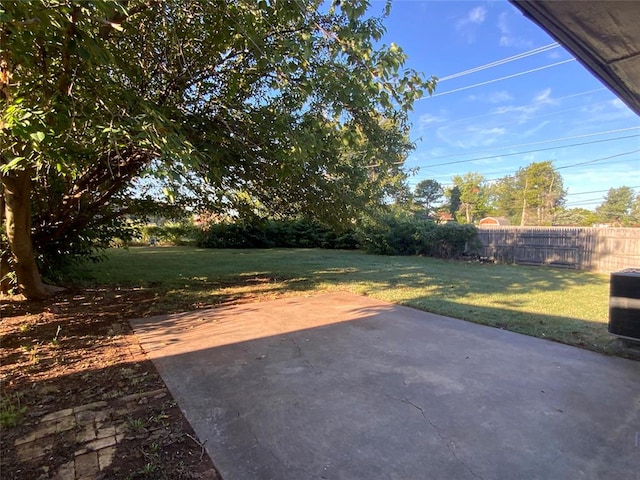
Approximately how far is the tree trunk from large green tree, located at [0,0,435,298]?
0.02 metres

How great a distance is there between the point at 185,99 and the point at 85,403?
4.08 meters

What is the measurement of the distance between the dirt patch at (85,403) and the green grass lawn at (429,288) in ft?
5.65

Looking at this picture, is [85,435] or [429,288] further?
[429,288]

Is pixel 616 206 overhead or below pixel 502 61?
below

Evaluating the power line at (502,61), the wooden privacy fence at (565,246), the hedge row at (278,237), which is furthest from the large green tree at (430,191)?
the wooden privacy fence at (565,246)

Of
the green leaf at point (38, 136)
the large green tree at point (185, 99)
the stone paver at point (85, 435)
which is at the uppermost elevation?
the large green tree at point (185, 99)

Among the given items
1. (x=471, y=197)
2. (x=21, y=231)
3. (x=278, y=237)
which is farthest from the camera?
(x=471, y=197)

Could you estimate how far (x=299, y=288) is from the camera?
8.16 meters

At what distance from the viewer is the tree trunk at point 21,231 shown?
17.7 ft

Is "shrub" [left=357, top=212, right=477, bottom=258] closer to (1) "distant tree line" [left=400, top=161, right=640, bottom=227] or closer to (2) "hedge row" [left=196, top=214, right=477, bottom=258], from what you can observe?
(2) "hedge row" [left=196, top=214, right=477, bottom=258]

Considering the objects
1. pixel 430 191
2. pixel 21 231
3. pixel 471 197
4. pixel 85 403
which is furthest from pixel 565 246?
pixel 471 197

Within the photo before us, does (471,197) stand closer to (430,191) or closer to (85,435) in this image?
(430,191)

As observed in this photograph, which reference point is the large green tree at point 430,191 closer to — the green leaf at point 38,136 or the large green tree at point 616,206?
the large green tree at point 616,206

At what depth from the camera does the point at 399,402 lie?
2.78m
